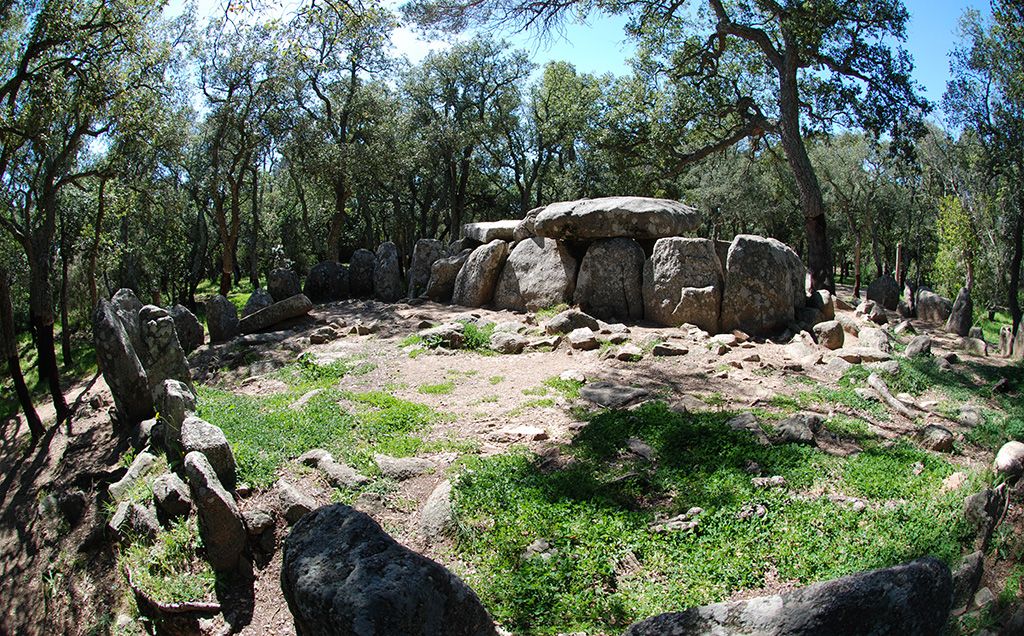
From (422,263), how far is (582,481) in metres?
13.2

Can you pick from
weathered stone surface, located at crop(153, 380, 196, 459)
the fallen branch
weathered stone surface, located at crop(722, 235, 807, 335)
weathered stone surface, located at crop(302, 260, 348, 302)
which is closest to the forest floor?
the fallen branch

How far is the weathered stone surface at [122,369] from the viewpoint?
998cm

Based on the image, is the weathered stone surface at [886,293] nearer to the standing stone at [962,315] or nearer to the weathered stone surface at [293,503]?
the standing stone at [962,315]

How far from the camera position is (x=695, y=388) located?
30.9ft

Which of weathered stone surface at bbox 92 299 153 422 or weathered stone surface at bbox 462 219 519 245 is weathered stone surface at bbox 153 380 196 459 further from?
weathered stone surface at bbox 462 219 519 245

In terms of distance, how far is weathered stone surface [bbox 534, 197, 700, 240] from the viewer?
558 inches

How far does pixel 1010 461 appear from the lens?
606 cm

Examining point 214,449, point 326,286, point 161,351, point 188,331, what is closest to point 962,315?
point 214,449

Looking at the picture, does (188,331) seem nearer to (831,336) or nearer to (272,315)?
(272,315)

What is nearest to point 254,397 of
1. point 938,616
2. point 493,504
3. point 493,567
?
point 493,504

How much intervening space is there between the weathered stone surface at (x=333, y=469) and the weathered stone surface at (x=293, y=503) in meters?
0.35

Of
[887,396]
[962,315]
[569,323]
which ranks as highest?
[569,323]

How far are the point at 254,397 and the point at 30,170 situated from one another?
1382 centimetres

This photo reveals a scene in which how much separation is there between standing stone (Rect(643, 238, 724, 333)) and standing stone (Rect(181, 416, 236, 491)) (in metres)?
8.38
